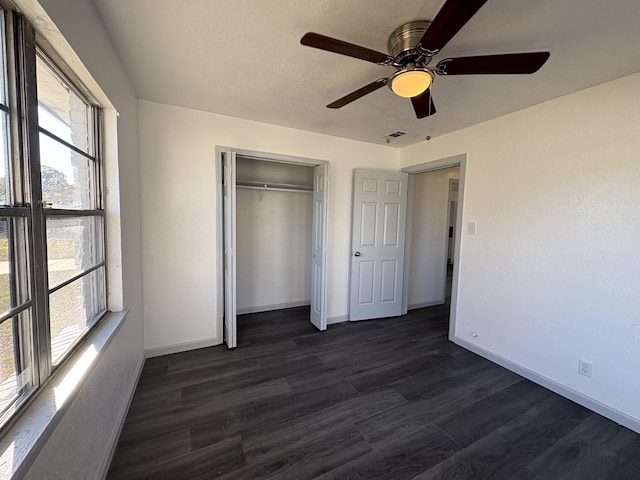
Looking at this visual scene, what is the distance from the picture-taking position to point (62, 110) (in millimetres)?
1312

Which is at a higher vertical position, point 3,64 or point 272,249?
point 3,64

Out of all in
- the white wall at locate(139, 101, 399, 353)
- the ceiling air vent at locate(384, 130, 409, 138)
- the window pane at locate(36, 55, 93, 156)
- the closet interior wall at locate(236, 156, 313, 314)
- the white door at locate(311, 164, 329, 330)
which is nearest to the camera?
the window pane at locate(36, 55, 93, 156)

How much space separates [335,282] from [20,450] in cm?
307

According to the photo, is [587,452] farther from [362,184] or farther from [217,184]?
[217,184]

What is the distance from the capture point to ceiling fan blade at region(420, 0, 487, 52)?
97 centimetres

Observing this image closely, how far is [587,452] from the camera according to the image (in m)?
1.69

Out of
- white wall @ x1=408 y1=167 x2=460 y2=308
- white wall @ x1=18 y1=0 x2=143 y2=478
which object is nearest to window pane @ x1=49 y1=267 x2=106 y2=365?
white wall @ x1=18 y1=0 x2=143 y2=478

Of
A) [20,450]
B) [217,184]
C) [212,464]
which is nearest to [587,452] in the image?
[212,464]

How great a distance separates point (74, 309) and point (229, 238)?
1.49 metres

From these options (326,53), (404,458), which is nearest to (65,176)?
(326,53)

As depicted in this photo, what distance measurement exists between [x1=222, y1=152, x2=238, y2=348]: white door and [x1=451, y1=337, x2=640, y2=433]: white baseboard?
2.65 meters

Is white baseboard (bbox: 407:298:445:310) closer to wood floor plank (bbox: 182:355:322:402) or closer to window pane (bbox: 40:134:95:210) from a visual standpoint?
wood floor plank (bbox: 182:355:322:402)

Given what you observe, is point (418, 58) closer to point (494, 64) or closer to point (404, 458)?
point (494, 64)

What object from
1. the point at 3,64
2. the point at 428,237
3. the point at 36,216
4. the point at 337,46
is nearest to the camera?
the point at 3,64
